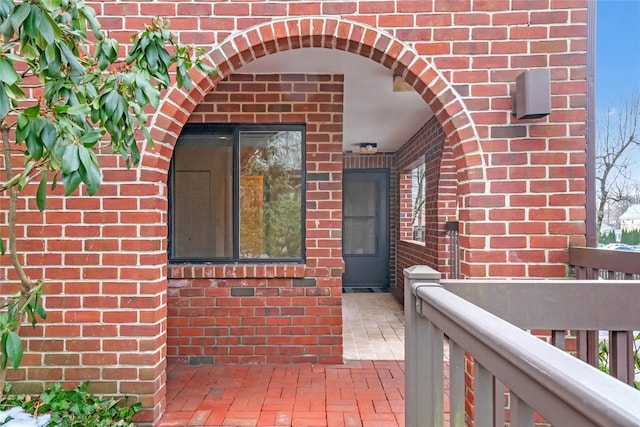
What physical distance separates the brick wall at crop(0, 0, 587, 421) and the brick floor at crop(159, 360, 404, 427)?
0.41 meters

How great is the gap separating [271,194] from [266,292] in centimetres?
86

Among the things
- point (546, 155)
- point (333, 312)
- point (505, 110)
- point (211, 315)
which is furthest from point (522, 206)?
point (211, 315)

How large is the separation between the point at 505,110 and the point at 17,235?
2.86 meters

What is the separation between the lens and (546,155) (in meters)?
2.21

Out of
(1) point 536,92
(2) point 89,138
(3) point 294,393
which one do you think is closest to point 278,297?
(3) point 294,393

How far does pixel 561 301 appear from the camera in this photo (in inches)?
57.4

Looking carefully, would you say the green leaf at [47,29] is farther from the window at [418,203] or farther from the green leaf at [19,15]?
the window at [418,203]

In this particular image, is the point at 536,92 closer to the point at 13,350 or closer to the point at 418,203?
the point at 13,350

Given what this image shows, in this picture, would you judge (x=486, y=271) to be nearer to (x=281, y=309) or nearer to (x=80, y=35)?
(x=281, y=309)

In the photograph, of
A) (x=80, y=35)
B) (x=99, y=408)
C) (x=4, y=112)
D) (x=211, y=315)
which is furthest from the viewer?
(x=211, y=315)

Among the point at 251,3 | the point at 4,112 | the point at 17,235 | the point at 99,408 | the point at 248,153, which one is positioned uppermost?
the point at 251,3

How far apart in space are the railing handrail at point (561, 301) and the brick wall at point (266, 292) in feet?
6.45

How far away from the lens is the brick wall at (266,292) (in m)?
3.31

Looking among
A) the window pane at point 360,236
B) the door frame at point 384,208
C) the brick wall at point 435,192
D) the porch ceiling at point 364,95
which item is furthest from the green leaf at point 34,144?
the window pane at point 360,236
